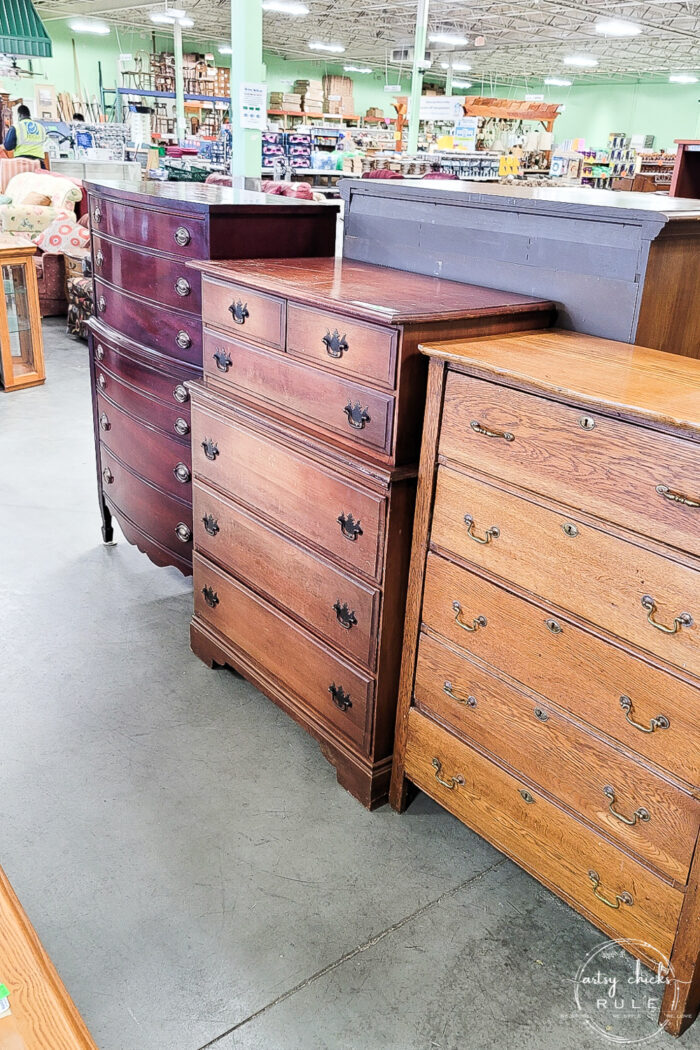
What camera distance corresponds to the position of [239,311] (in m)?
2.33

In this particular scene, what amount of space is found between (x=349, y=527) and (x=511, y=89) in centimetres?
3261

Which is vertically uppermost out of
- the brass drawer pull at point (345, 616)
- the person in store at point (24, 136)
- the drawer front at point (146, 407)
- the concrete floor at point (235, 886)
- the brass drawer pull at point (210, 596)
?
the person in store at point (24, 136)

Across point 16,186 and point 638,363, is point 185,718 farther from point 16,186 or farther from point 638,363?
point 16,186

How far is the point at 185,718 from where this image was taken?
8.56 ft

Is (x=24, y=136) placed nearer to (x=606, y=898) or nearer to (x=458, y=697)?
(x=458, y=697)

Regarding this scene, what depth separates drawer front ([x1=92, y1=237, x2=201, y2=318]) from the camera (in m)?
2.67

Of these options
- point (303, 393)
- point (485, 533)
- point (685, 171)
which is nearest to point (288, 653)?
point (303, 393)

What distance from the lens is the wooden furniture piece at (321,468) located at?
195 centimetres

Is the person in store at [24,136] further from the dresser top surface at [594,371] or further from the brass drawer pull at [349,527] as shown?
the dresser top surface at [594,371]

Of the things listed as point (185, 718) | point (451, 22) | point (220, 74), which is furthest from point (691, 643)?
point (220, 74)

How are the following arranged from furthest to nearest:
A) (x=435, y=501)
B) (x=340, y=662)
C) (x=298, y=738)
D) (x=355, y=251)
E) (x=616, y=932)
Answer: (x=355, y=251) → (x=298, y=738) → (x=340, y=662) → (x=435, y=501) → (x=616, y=932)

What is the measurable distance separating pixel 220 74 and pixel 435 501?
2071 cm

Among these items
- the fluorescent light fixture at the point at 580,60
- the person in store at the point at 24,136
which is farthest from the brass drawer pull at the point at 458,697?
the fluorescent light fixture at the point at 580,60

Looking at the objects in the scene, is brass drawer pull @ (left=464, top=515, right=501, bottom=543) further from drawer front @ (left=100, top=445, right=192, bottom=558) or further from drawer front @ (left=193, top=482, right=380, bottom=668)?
drawer front @ (left=100, top=445, right=192, bottom=558)
